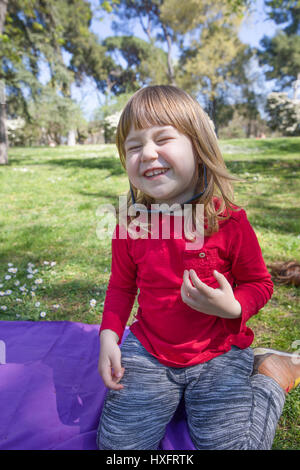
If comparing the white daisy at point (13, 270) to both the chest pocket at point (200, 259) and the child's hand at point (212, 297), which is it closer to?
the chest pocket at point (200, 259)

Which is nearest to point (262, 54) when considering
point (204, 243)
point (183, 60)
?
point (183, 60)

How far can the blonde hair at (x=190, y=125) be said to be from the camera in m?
1.25

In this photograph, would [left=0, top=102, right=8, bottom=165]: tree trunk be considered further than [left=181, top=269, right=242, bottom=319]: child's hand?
Yes

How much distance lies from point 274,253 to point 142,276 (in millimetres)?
2204

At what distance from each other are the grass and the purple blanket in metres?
0.28

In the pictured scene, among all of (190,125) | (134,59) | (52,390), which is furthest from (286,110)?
(134,59)

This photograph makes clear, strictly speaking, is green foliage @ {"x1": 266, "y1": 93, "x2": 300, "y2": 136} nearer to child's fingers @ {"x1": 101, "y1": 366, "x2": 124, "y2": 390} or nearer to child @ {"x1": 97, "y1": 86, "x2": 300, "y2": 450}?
child @ {"x1": 97, "y1": 86, "x2": 300, "y2": 450}

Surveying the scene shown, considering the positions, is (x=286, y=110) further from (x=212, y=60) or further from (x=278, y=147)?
(x=212, y=60)

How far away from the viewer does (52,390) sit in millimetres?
1620

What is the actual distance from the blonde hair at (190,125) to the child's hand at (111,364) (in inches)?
22.6

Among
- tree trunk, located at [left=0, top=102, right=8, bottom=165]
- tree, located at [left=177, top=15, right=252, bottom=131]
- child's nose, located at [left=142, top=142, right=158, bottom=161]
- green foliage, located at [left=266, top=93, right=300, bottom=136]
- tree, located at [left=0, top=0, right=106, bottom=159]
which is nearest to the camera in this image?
child's nose, located at [left=142, top=142, right=158, bottom=161]

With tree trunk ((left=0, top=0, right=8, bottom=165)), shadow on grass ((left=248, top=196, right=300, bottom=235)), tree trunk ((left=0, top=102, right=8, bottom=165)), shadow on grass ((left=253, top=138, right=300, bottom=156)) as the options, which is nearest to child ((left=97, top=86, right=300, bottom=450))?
shadow on grass ((left=248, top=196, right=300, bottom=235))

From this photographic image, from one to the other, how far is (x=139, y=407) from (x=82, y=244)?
260cm

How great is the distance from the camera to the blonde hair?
1.25m
